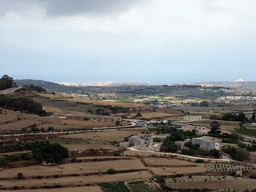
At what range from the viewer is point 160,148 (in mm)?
31266

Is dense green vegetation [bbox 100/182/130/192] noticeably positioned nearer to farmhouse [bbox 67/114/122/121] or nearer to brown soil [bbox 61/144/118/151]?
brown soil [bbox 61/144/118/151]

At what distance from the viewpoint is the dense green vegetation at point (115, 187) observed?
68.6ft

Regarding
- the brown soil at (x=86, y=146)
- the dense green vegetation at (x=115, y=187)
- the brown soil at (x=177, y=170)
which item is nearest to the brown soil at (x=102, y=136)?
the brown soil at (x=86, y=146)

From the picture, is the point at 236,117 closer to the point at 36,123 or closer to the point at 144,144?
the point at 144,144

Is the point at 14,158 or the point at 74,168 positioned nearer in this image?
the point at 74,168

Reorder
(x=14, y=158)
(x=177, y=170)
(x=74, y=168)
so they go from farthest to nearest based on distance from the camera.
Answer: (x=14, y=158) → (x=177, y=170) → (x=74, y=168)

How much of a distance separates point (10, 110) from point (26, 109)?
3931mm

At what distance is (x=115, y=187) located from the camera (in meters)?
21.5

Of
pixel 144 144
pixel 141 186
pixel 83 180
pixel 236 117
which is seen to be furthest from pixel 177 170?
pixel 236 117

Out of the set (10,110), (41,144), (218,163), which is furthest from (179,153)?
(10,110)

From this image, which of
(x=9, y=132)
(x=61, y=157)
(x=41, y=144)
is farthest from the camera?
(x=9, y=132)

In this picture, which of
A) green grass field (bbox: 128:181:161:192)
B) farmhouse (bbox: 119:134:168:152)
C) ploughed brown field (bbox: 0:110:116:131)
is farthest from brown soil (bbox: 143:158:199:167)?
ploughed brown field (bbox: 0:110:116:131)

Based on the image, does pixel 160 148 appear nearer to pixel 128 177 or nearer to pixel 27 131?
pixel 128 177

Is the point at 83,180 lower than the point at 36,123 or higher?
lower
